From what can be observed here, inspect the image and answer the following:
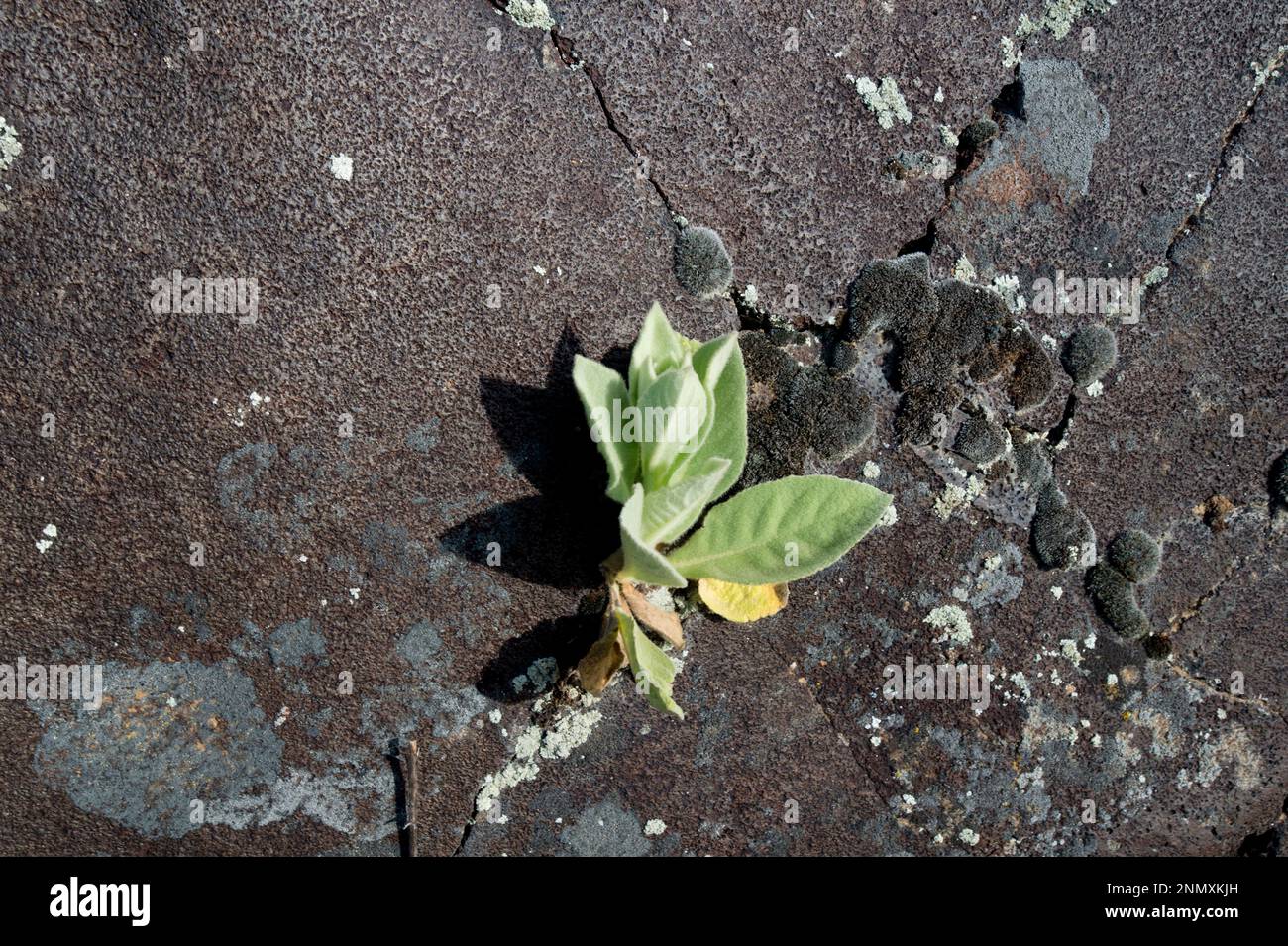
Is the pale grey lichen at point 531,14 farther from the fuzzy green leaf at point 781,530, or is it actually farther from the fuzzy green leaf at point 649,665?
the fuzzy green leaf at point 649,665

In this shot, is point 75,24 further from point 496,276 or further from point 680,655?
point 680,655

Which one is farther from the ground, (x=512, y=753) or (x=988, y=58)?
(x=988, y=58)

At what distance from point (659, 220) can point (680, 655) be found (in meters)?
0.86

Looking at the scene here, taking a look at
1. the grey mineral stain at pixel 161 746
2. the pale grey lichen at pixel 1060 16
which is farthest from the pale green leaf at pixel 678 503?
the pale grey lichen at pixel 1060 16

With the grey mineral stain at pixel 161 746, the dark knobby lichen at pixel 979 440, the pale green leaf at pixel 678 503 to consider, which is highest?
the dark knobby lichen at pixel 979 440

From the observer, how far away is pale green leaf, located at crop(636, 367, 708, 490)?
1.52 meters

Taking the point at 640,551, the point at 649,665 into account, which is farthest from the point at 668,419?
the point at 649,665

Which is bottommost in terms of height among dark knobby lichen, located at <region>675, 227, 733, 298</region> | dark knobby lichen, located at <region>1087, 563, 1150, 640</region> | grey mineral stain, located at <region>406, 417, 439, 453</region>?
dark knobby lichen, located at <region>1087, 563, 1150, 640</region>

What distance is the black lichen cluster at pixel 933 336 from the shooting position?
1.78 meters

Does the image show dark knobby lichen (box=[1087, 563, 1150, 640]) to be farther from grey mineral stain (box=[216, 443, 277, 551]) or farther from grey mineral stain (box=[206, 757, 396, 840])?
grey mineral stain (box=[216, 443, 277, 551])

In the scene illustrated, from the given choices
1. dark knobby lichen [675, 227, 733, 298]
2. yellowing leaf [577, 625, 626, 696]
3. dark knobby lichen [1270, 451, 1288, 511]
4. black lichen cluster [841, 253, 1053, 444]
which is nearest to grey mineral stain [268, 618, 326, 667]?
yellowing leaf [577, 625, 626, 696]

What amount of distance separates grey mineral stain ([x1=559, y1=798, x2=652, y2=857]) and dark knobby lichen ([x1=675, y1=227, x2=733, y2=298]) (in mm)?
1039
